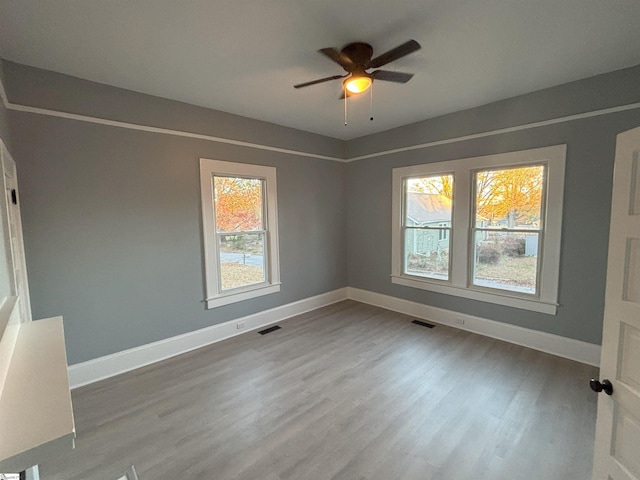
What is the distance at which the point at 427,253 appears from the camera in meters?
4.22

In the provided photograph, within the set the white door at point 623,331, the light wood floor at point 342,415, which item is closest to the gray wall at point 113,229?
the light wood floor at point 342,415

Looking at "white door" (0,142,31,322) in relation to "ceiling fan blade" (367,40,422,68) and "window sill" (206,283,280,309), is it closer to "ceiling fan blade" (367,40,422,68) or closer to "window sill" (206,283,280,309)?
"window sill" (206,283,280,309)

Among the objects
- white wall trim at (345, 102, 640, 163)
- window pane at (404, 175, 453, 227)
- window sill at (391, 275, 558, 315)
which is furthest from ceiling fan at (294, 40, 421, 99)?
window sill at (391, 275, 558, 315)

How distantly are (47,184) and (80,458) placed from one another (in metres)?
2.17

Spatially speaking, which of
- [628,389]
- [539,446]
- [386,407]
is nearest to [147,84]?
[386,407]

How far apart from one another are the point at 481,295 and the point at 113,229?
4274mm

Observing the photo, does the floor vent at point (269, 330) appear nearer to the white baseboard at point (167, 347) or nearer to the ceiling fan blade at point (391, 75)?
the white baseboard at point (167, 347)

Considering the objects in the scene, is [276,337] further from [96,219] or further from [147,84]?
[147,84]

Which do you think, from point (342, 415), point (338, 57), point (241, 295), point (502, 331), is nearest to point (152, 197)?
point (241, 295)

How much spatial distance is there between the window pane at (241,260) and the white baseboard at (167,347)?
0.50 metres

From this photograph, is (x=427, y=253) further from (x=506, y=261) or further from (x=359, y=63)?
(x=359, y=63)

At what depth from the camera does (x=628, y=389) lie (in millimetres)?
1143

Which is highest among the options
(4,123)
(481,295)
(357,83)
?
(357,83)

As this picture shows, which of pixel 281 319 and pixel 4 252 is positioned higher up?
pixel 4 252
